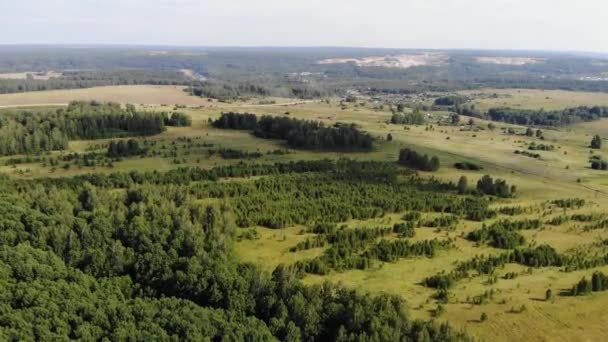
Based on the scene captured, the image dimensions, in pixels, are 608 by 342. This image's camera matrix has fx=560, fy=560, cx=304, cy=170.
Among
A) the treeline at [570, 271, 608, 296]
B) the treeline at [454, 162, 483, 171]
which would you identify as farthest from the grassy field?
the treeline at [454, 162, 483, 171]

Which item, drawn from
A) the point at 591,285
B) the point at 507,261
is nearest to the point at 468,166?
the point at 507,261

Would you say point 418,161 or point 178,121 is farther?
point 178,121

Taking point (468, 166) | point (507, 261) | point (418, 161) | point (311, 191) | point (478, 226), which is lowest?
point (507, 261)

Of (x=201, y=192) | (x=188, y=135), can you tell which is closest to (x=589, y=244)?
(x=201, y=192)

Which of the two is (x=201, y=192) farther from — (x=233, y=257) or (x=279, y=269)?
(x=279, y=269)

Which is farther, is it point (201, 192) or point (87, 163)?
point (87, 163)

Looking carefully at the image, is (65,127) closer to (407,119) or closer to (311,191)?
(311,191)

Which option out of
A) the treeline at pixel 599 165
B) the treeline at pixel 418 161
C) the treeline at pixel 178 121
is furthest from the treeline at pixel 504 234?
the treeline at pixel 178 121
